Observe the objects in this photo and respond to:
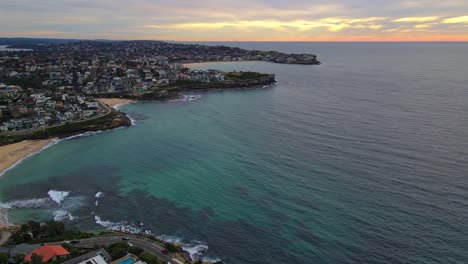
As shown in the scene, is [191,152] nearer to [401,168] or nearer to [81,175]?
[81,175]

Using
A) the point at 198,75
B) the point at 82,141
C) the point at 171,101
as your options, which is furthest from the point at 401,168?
the point at 198,75

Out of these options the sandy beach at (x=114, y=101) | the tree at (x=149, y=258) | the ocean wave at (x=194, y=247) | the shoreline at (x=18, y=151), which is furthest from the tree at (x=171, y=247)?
the sandy beach at (x=114, y=101)

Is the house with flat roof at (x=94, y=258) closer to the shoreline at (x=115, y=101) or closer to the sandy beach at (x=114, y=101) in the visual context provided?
the shoreline at (x=115, y=101)

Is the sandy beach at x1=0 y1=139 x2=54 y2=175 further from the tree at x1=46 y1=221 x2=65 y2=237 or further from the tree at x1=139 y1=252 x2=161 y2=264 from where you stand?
the tree at x1=139 y1=252 x2=161 y2=264

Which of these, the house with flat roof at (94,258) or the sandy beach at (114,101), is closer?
the house with flat roof at (94,258)

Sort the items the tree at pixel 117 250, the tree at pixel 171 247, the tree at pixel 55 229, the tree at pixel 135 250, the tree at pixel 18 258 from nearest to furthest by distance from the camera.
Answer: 1. the tree at pixel 18 258
2. the tree at pixel 117 250
3. the tree at pixel 135 250
4. the tree at pixel 171 247
5. the tree at pixel 55 229

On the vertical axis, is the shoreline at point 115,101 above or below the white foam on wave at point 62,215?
Answer: above

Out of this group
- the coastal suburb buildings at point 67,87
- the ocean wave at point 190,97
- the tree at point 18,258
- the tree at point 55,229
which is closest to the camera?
the tree at point 18,258

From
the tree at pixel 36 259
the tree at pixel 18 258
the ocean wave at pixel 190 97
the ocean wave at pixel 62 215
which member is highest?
the ocean wave at pixel 190 97
